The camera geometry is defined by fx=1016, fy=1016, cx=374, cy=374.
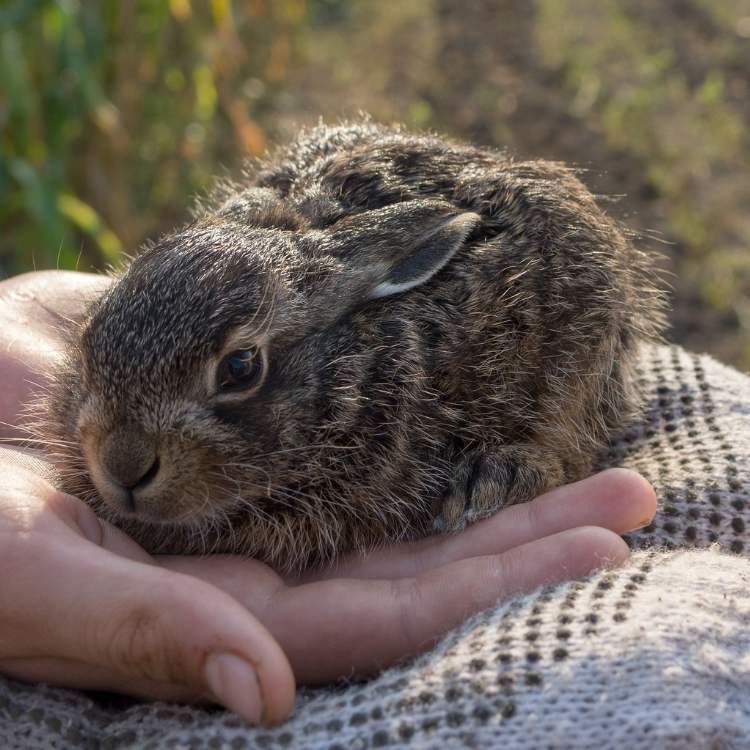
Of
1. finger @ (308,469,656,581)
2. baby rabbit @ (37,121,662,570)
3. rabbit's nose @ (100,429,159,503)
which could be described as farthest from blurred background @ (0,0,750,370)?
rabbit's nose @ (100,429,159,503)

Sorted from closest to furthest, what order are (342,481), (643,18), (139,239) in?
(342,481), (139,239), (643,18)

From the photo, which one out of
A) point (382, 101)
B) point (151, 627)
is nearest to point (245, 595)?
point (151, 627)

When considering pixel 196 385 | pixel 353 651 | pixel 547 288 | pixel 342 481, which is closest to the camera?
pixel 353 651

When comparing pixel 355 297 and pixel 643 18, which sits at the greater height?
pixel 643 18

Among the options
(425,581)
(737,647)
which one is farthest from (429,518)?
(737,647)

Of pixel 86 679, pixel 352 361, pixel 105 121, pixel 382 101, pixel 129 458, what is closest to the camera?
pixel 86 679

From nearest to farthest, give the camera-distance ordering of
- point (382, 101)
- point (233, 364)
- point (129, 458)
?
point (129, 458) < point (233, 364) < point (382, 101)

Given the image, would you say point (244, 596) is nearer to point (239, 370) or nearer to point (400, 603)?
point (400, 603)

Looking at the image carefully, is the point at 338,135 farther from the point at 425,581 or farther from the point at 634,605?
the point at 634,605
